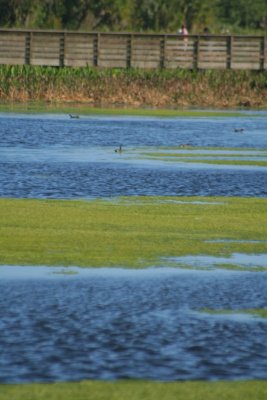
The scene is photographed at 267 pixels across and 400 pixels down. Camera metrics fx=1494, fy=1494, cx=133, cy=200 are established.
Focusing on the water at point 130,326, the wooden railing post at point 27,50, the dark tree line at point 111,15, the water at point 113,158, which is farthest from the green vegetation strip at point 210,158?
the dark tree line at point 111,15

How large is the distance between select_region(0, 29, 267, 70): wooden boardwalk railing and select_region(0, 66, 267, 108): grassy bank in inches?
52.9

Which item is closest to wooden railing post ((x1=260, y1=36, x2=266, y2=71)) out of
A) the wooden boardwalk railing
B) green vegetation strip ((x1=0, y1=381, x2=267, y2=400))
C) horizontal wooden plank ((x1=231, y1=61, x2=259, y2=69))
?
the wooden boardwalk railing

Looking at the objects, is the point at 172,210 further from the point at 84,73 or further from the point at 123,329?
the point at 84,73

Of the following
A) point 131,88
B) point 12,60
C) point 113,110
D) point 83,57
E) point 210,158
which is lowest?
point 113,110

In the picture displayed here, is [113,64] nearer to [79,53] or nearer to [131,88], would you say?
[79,53]

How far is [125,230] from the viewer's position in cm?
1864

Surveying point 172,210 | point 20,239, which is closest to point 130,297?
point 20,239

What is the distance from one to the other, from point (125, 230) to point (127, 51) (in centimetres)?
4451

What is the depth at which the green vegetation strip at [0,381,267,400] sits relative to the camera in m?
10.2

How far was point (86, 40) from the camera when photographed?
2484 inches

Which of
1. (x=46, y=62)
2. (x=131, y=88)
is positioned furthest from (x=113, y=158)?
(x=46, y=62)

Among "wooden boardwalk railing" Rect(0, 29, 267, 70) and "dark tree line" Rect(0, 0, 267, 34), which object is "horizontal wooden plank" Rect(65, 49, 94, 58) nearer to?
"wooden boardwalk railing" Rect(0, 29, 267, 70)

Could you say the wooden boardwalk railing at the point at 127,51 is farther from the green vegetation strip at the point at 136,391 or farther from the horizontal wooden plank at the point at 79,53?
the green vegetation strip at the point at 136,391

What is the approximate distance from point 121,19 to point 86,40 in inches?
1187
